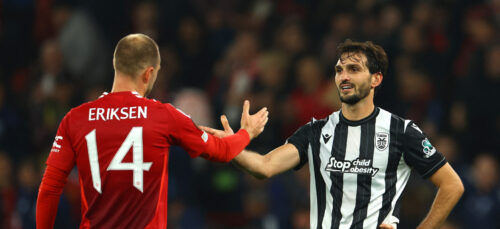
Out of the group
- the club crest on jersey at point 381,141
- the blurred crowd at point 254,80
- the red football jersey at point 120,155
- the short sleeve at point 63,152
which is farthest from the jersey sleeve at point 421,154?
the blurred crowd at point 254,80

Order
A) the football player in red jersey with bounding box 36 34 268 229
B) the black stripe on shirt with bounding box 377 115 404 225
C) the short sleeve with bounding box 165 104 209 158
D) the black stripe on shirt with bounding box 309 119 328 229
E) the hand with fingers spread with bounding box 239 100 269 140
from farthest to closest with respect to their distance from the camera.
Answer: the black stripe on shirt with bounding box 309 119 328 229
the black stripe on shirt with bounding box 377 115 404 225
the hand with fingers spread with bounding box 239 100 269 140
the short sleeve with bounding box 165 104 209 158
the football player in red jersey with bounding box 36 34 268 229

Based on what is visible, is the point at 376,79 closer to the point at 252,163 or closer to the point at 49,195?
the point at 252,163

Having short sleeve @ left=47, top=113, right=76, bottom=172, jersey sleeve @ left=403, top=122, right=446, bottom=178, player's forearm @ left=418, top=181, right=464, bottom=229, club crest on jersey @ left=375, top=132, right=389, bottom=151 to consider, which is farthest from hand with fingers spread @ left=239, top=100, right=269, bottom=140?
player's forearm @ left=418, top=181, right=464, bottom=229

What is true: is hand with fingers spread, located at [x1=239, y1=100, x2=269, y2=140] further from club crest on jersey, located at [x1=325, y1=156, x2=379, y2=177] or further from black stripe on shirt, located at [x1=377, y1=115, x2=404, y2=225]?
black stripe on shirt, located at [x1=377, y1=115, x2=404, y2=225]

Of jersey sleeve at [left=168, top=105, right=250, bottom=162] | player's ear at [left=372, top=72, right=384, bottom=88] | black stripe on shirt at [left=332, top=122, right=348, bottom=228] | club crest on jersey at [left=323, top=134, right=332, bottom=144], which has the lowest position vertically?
black stripe on shirt at [left=332, top=122, right=348, bottom=228]

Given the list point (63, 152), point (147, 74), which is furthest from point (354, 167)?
point (63, 152)

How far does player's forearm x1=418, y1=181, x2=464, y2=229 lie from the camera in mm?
4996

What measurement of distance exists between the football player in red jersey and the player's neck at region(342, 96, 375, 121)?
4.04 feet

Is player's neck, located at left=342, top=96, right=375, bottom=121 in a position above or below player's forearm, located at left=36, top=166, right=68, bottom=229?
above

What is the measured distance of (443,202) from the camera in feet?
16.4

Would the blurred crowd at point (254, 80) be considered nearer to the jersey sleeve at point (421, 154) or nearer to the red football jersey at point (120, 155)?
the jersey sleeve at point (421, 154)

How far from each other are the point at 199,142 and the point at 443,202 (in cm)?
165

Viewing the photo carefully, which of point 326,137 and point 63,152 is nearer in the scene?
point 63,152

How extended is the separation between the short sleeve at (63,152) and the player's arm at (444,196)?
2.26 metres
